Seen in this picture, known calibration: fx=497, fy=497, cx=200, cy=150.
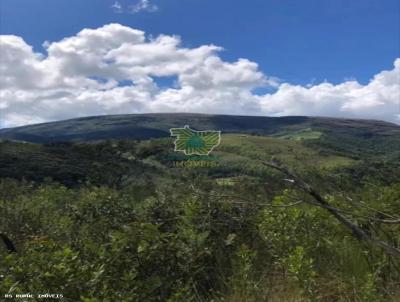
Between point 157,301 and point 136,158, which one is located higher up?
point 157,301

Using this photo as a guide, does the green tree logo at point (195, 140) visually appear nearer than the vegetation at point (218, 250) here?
No

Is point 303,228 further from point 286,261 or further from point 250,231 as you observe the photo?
point 286,261

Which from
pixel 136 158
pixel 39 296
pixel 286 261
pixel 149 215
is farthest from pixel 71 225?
pixel 136 158

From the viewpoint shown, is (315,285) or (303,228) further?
(303,228)

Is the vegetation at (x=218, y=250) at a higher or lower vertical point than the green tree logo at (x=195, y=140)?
higher

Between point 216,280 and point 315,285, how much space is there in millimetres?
954

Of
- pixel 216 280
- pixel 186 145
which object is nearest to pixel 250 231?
pixel 216 280

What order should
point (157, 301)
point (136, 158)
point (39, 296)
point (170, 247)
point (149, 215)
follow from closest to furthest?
point (39, 296) < point (157, 301) < point (170, 247) < point (149, 215) < point (136, 158)

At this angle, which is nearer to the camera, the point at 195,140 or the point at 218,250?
the point at 218,250

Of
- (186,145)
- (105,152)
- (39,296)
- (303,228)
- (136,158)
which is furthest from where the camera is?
(105,152)

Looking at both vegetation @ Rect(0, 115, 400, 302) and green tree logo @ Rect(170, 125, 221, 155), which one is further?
green tree logo @ Rect(170, 125, 221, 155)

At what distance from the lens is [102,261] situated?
163 inches

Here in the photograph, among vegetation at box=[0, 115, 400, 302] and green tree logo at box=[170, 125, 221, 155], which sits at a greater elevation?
vegetation at box=[0, 115, 400, 302]

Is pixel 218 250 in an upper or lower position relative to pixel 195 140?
upper
